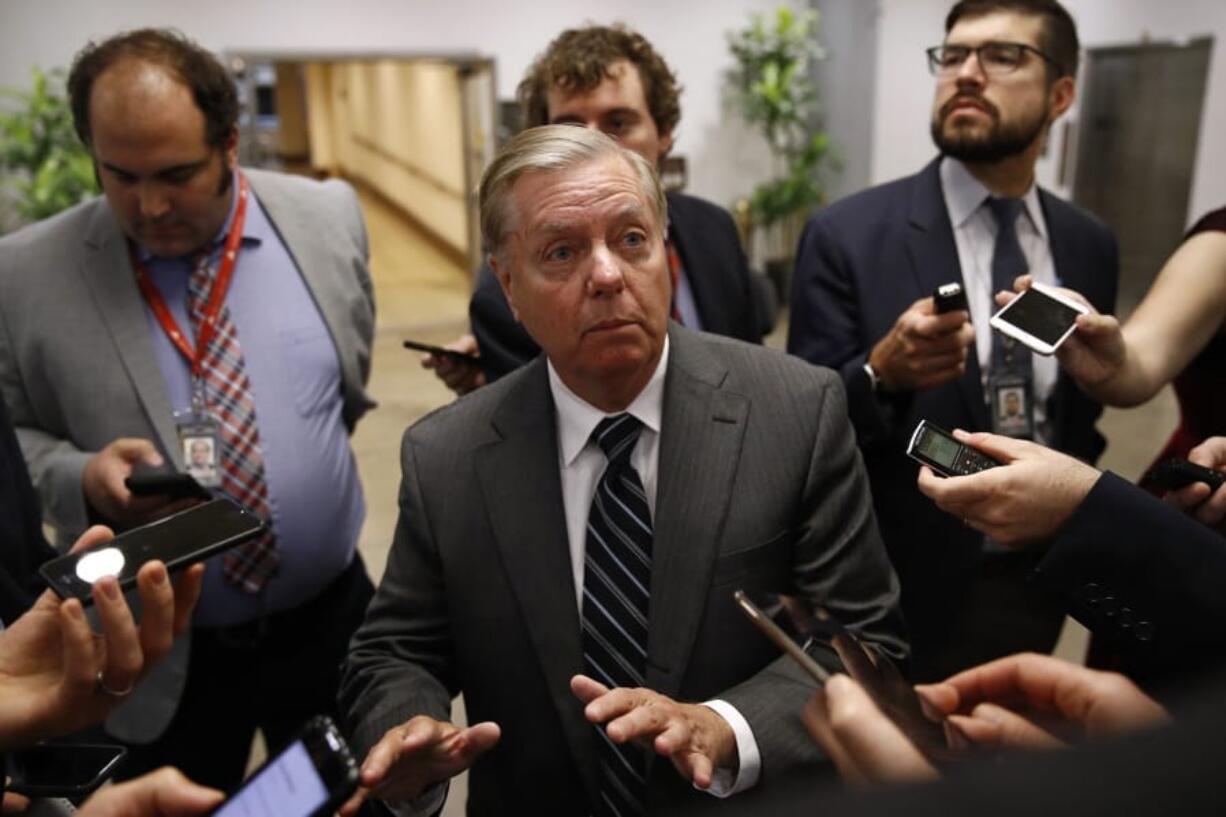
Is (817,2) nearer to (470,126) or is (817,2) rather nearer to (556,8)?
(556,8)

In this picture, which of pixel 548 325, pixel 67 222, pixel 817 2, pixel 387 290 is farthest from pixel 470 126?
pixel 548 325

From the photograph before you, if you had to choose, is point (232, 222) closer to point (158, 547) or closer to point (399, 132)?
point (158, 547)

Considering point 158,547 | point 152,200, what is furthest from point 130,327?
point 158,547

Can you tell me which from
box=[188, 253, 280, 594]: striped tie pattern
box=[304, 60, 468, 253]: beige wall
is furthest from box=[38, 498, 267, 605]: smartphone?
box=[304, 60, 468, 253]: beige wall

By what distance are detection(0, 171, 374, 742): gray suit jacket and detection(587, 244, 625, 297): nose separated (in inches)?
41.2

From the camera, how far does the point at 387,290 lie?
9.62 meters

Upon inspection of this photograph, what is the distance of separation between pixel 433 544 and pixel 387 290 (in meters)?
8.62

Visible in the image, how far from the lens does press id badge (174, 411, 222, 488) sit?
6.14 feet

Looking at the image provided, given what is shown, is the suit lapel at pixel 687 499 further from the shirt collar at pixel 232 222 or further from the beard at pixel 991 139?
the shirt collar at pixel 232 222

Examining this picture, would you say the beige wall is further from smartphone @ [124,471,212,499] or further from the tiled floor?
smartphone @ [124,471,212,499]

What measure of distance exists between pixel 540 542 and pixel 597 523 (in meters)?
0.09

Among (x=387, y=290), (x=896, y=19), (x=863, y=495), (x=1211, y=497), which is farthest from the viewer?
(x=387, y=290)

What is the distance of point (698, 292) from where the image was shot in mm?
2174

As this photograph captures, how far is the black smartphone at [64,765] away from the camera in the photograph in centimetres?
123
